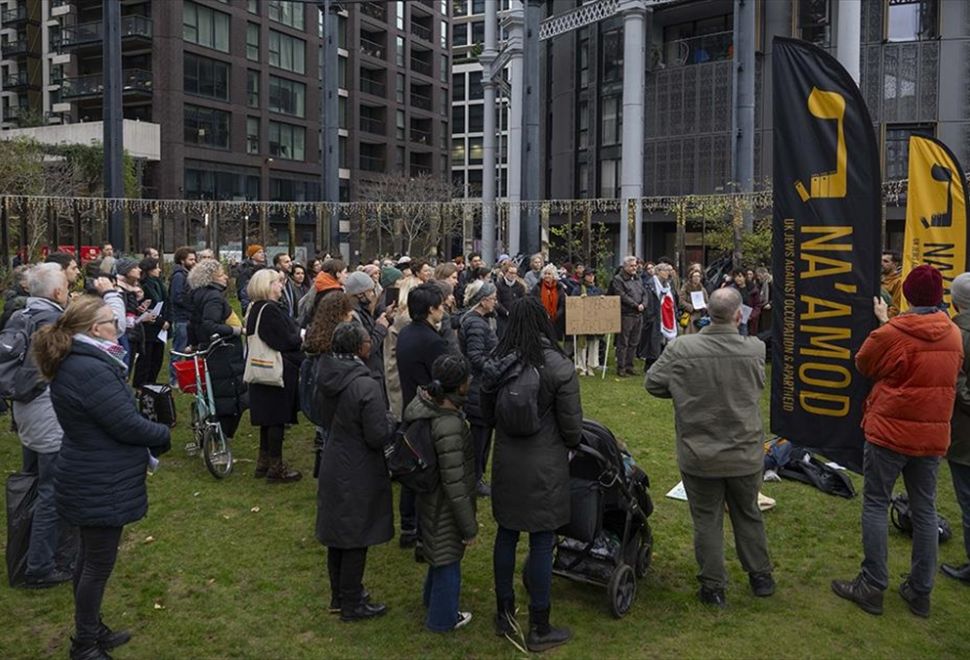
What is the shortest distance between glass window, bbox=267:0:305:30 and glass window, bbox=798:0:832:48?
3814 cm

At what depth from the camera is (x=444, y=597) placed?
190 inches

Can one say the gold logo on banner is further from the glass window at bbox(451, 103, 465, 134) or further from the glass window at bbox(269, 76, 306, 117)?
the glass window at bbox(451, 103, 465, 134)

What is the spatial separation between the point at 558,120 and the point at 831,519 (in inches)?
1464

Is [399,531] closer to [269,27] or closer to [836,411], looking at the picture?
[836,411]

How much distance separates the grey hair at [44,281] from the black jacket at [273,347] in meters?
1.94

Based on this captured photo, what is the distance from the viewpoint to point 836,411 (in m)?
5.89

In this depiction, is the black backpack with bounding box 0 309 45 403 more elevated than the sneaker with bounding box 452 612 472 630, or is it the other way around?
the black backpack with bounding box 0 309 45 403

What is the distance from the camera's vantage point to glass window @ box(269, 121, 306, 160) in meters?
59.6

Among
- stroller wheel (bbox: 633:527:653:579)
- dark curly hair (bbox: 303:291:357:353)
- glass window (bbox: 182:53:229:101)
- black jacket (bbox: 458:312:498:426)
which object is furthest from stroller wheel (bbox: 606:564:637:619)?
glass window (bbox: 182:53:229:101)

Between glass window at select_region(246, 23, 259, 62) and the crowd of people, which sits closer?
the crowd of people

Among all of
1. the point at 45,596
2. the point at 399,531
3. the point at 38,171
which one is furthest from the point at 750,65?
the point at 38,171

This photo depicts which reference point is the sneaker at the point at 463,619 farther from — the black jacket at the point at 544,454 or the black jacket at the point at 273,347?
the black jacket at the point at 273,347

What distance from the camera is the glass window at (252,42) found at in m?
56.5

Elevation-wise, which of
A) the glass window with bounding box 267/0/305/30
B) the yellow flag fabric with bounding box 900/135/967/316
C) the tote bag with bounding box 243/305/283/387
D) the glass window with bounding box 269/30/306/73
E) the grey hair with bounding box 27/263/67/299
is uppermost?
the glass window with bounding box 267/0/305/30
